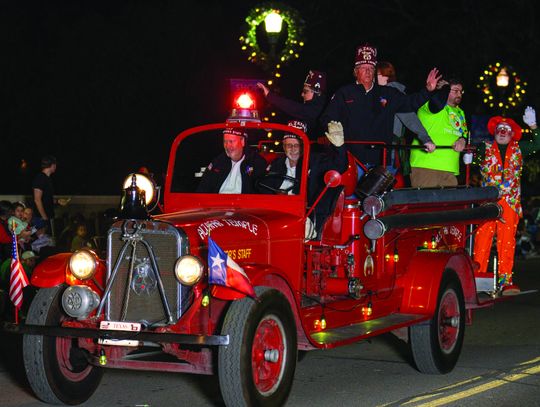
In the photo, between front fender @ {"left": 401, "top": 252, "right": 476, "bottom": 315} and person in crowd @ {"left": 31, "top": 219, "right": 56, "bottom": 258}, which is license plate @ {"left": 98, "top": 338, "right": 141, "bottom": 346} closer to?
front fender @ {"left": 401, "top": 252, "right": 476, "bottom": 315}

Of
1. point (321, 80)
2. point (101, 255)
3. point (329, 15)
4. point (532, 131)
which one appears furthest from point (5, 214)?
point (329, 15)

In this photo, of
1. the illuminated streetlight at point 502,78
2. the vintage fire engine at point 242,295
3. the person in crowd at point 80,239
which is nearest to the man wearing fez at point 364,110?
the vintage fire engine at point 242,295

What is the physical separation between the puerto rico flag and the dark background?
84.6 feet

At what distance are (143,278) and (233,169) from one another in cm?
183

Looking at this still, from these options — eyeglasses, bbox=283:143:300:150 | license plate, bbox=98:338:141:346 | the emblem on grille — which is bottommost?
license plate, bbox=98:338:141:346

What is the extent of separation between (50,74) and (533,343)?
93.5 feet

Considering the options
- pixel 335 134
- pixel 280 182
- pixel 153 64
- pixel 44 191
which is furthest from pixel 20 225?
pixel 153 64

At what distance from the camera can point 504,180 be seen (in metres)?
11.2

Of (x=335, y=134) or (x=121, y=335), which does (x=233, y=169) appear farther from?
(x=121, y=335)

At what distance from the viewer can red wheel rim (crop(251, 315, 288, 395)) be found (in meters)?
7.02

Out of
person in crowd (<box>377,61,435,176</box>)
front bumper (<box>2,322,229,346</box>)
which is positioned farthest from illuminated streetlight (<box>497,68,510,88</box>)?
front bumper (<box>2,322,229,346</box>)

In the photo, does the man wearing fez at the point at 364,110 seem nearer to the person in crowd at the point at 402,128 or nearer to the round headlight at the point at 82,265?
the person in crowd at the point at 402,128

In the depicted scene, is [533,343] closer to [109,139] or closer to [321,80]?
[321,80]

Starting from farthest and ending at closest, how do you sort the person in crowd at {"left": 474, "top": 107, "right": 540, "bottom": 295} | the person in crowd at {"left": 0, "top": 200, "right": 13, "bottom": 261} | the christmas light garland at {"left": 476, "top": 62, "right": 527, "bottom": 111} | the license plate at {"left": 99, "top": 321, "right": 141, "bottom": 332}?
the christmas light garland at {"left": 476, "top": 62, "right": 527, "bottom": 111} < the person in crowd at {"left": 0, "top": 200, "right": 13, "bottom": 261} < the person in crowd at {"left": 474, "top": 107, "right": 540, "bottom": 295} < the license plate at {"left": 99, "top": 321, "right": 141, "bottom": 332}
